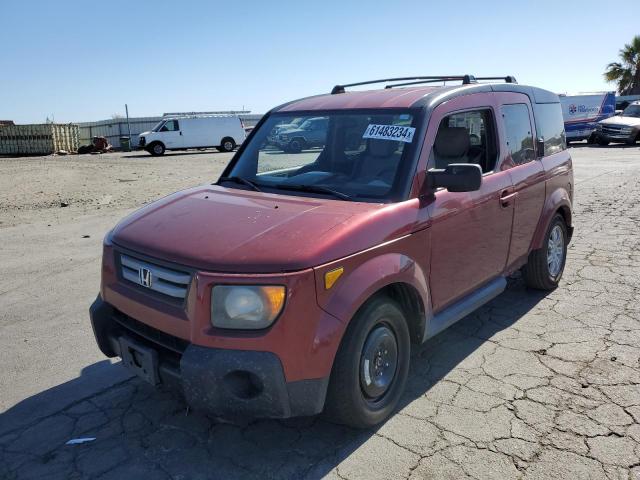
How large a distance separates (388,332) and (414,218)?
71cm

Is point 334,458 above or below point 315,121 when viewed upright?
below

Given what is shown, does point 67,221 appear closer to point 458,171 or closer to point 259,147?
point 259,147

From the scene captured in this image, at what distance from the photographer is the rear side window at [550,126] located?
497 cm

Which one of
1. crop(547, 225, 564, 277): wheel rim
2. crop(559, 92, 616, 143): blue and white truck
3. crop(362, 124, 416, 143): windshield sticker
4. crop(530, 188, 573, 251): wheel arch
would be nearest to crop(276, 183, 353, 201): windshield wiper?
crop(362, 124, 416, 143): windshield sticker

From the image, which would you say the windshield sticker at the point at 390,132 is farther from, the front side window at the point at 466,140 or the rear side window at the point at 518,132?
the rear side window at the point at 518,132

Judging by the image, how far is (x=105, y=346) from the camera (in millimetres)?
3289

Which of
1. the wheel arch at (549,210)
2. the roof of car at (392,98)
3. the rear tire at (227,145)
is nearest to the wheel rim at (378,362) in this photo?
the roof of car at (392,98)

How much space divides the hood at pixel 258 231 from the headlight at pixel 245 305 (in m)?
0.10

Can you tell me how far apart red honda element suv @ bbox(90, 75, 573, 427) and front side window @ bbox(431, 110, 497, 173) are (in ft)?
0.05

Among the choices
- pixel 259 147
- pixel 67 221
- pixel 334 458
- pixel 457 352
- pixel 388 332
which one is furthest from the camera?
pixel 67 221

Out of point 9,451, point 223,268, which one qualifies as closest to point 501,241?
point 223,268

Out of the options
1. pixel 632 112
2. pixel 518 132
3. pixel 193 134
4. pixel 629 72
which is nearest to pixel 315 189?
pixel 518 132

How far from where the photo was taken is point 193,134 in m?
30.4

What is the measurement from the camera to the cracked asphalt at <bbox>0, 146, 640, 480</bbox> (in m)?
2.77
